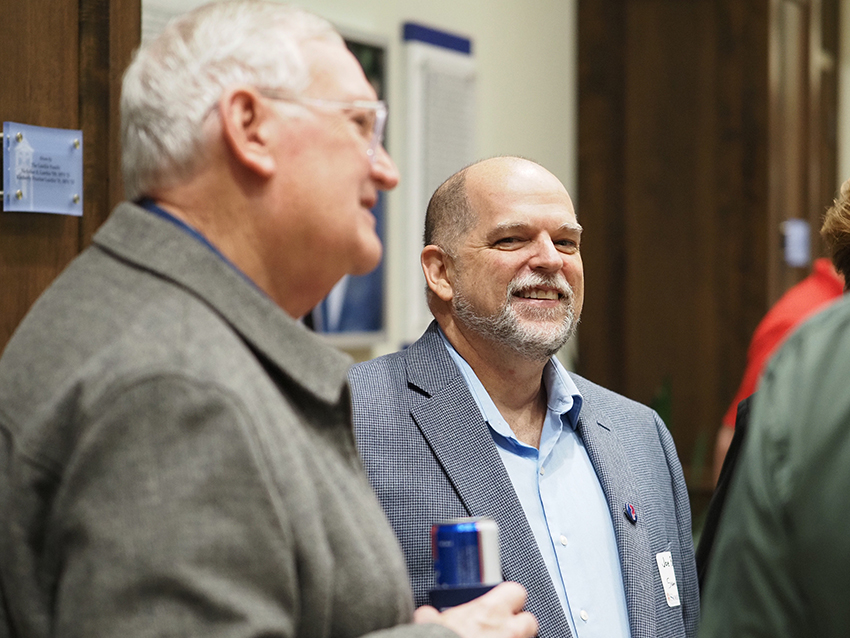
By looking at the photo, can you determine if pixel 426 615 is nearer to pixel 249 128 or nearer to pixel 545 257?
pixel 249 128

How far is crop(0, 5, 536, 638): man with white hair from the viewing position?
0.83 metres

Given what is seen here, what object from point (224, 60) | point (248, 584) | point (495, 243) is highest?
point (224, 60)

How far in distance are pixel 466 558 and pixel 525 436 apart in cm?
83

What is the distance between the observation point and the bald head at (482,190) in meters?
1.99

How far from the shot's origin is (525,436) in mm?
1901

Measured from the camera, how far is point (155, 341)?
2.92ft

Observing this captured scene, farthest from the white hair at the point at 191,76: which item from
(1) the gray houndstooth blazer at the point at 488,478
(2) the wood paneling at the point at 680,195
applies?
(2) the wood paneling at the point at 680,195

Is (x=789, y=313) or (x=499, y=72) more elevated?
(x=499, y=72)

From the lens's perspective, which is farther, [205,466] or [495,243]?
[495,243]

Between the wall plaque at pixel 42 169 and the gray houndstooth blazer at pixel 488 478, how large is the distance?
1.99 ft

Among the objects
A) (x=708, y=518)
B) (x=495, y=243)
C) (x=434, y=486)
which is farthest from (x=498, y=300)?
(x=708, y=518)

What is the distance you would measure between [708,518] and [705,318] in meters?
2.71

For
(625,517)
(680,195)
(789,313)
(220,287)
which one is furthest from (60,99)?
(680,195)

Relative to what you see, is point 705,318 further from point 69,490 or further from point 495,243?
point 69,490
